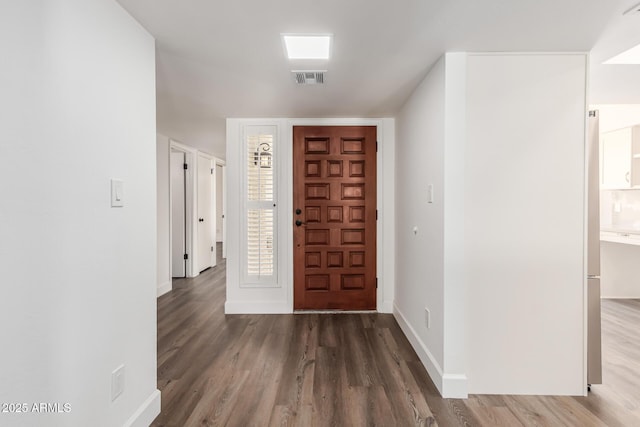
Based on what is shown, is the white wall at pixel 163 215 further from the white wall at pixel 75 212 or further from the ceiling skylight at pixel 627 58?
the ceiling skylight at pixel 627 58

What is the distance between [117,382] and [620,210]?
5.62 meters

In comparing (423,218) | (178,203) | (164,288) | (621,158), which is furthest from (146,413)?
(621,158)

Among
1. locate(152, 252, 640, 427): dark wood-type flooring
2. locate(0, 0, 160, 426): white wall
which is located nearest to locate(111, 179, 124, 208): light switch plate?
locate(0, 0, 160, 426): white wall

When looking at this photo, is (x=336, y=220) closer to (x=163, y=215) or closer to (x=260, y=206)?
(x=260, y=206)

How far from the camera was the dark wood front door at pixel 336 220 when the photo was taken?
12.0 ft

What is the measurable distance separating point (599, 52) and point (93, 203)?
123 inches

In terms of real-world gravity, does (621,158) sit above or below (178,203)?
above

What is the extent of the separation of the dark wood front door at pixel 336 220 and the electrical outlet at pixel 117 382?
88.2 inches

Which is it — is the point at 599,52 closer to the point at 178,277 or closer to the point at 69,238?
the point at 69,238

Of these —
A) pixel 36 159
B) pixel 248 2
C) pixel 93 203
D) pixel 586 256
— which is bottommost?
pixel 586 256

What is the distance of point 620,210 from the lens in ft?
13.4

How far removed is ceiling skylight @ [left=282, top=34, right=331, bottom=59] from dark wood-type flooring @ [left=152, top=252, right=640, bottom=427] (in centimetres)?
230

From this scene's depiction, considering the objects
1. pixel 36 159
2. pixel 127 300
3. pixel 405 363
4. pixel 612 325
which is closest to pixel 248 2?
pixel 36 159

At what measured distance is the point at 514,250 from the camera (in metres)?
2.09
